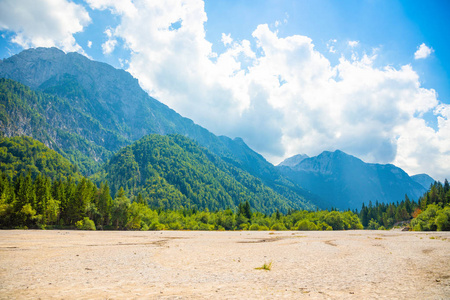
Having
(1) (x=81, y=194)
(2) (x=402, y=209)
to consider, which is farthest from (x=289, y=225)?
(1) (x=81, y=194)

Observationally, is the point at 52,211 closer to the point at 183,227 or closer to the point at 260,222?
the point at 183,227

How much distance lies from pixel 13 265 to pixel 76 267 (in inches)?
173

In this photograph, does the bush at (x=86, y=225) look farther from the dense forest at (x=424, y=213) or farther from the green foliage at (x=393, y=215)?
the green foliage at (x=393, y=215)

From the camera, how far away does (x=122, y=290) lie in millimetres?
10969

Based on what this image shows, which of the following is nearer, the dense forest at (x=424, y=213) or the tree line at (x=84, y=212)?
the tree line at (x=84, y=212)

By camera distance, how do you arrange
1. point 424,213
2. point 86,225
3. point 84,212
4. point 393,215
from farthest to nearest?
point 393,215 → point 424,213 → point 84,212 → point 86,225

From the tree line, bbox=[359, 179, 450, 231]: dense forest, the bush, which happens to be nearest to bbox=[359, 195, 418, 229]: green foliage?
bbox=[359, 179, 450, 231]: dense forest

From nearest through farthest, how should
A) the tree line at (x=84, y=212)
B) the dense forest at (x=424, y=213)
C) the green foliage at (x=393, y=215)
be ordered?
the tree line at (x=84, y=212)
the dense forest at (x=424, y=213)
the green foliage at (x=393, y=215)

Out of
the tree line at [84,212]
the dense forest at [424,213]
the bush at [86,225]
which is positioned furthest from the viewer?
the dense forest at [424,213]

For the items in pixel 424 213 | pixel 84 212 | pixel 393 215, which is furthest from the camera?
pixel 393 215

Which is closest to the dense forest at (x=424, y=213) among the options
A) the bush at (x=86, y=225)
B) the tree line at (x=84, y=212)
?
the tree line at (x=84, y=212)

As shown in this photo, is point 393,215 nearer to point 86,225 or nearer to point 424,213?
point 424,213

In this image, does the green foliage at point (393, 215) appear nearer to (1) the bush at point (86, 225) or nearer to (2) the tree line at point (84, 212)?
(2) the tree line at point (84, 212)

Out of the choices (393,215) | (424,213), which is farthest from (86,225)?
(393,215)
